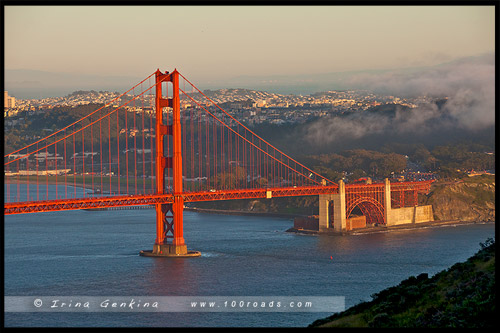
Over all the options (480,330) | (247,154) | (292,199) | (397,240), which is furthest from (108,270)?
(247,154)

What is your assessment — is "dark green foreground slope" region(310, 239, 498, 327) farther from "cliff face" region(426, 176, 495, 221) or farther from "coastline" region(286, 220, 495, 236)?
"cliff face" region(426, 176, 495, 221)

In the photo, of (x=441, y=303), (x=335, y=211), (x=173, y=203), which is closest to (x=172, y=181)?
(x=335, y=211)

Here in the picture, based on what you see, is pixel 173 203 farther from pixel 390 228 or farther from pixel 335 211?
pixel 390 228

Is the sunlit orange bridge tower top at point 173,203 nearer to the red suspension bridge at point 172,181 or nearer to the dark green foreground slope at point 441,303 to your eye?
the red suspension bridge at point 172,181

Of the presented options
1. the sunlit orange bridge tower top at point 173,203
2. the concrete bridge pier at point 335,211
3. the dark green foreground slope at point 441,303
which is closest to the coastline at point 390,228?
the concrete bridge pier at point 335,211

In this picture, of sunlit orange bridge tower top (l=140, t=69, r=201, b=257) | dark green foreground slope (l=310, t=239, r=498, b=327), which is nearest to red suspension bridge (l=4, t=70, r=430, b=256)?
sunlit orange bridge tower top (l=140, t=69, r=201, b=257)

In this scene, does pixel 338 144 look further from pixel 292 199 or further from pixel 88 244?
pixel 88 244
